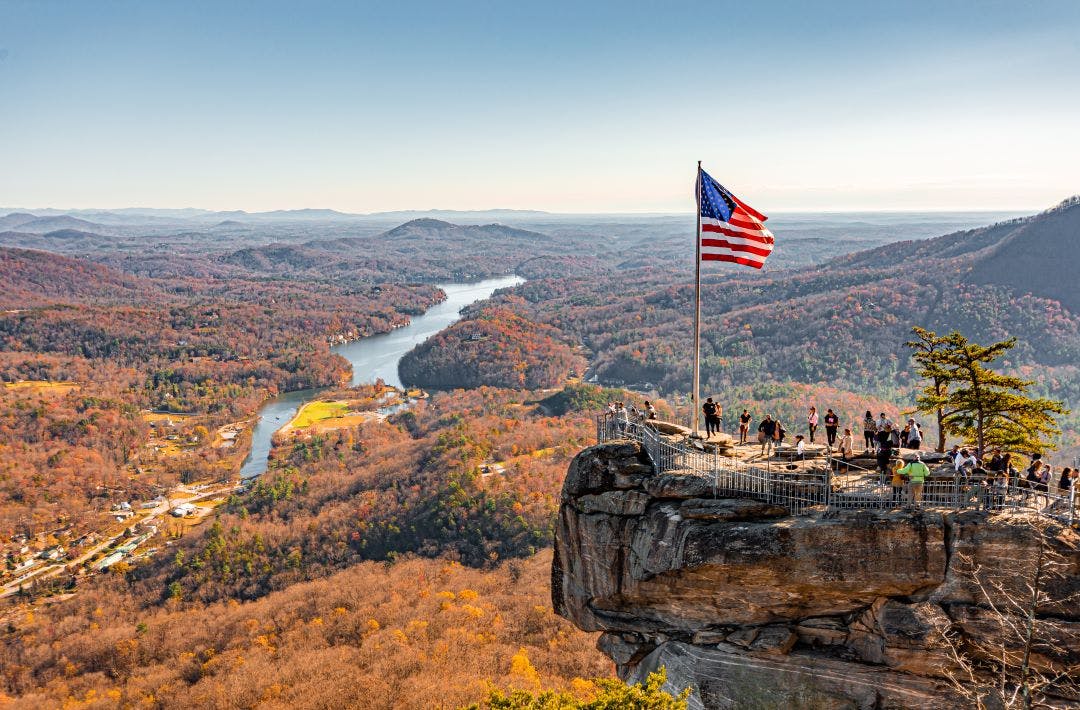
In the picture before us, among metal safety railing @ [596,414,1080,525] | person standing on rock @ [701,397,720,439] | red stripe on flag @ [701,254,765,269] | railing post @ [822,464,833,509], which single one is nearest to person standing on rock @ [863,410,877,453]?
metal safety railing @ [596,414,1080,525]

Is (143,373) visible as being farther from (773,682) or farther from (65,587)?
(773,682)

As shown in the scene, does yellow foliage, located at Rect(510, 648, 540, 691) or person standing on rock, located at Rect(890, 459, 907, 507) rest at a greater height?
person standing on rock, located at Rect(890, 459, 907, 507)

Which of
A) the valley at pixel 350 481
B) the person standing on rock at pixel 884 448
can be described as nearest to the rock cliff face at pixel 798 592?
the person standing on rock at pixel 884 448

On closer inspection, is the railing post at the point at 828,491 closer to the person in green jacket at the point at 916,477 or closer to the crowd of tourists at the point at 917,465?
the crowd of tourists at the point at 917,465

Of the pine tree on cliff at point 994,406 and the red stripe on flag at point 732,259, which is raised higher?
the red stripe on flag at point 732,259

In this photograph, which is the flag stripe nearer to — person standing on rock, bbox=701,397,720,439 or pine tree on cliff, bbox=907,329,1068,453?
person standing on rock, bbox=701,397,720,439

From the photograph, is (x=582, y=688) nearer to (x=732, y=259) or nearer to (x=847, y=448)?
(x=847, y=448)

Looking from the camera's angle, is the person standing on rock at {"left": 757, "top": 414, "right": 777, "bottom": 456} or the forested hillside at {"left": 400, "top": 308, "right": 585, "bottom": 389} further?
the forested hillside at {"left": 400, "top": 308, "right": 585, "bottom": 389}
